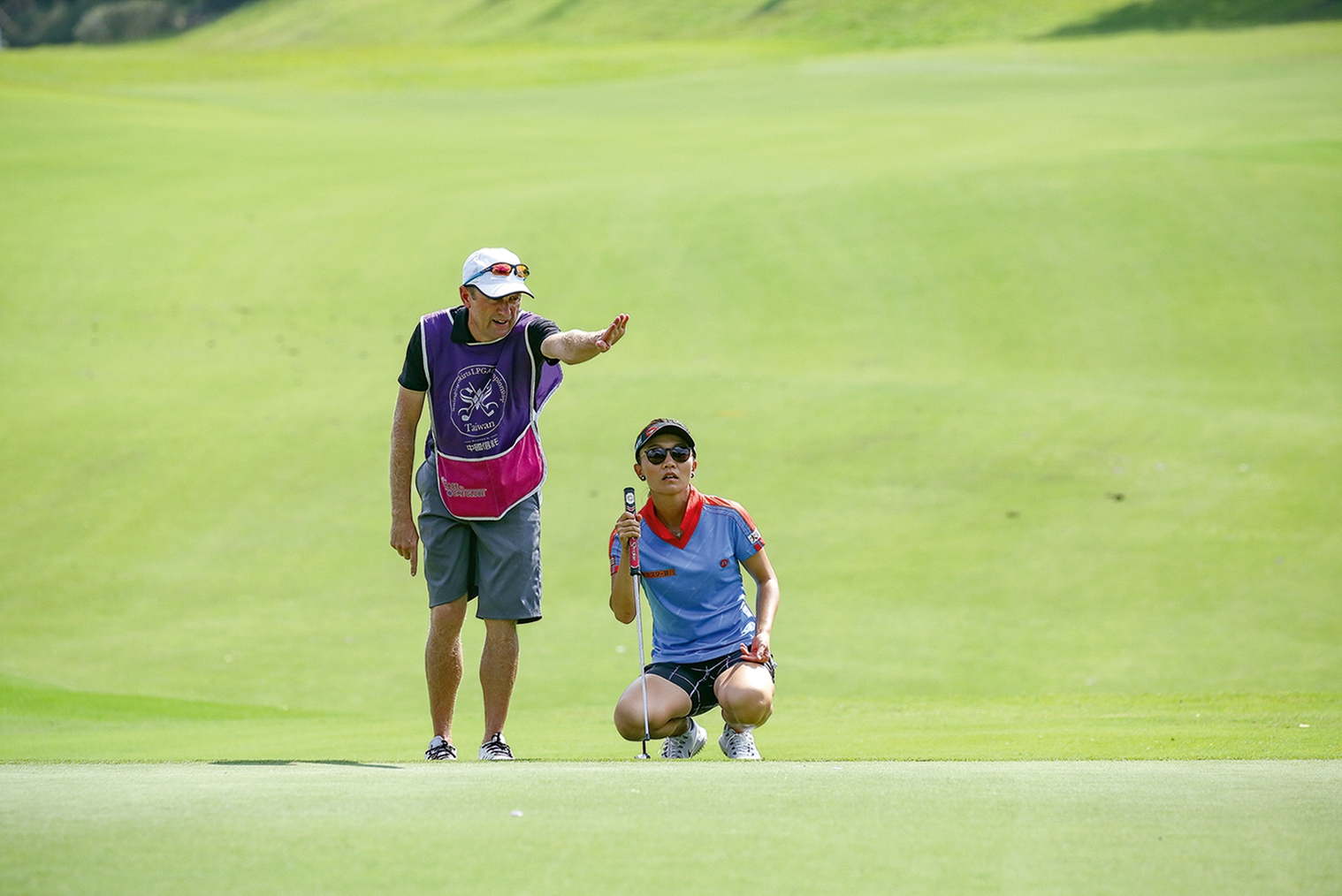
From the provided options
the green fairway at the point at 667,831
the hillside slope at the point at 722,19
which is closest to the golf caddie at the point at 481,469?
the green fairway at the point at 667,831

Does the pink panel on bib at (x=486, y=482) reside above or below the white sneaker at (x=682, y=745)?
above

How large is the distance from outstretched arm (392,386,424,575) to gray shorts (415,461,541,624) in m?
0.07

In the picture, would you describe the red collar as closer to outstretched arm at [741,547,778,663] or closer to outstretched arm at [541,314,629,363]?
outstretched arm at [741,547,778,663]

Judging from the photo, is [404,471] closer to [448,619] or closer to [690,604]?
[448,619]

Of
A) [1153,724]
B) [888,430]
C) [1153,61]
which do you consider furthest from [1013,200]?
[1153,61]

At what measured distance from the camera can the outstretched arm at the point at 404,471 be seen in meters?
5.24

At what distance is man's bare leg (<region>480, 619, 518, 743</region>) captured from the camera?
17.2 feet

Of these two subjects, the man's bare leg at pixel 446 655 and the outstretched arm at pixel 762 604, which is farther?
the man's bare leg at pixel 446 655

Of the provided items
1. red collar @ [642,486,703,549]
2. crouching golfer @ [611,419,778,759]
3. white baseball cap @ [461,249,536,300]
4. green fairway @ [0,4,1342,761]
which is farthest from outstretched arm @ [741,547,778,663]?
white baseball cap @ [461,249,536,300]

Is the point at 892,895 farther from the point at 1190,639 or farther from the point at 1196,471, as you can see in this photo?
the point at 1196,471

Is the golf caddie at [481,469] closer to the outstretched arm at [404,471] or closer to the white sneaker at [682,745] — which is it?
the outstretched arm at [404,471]

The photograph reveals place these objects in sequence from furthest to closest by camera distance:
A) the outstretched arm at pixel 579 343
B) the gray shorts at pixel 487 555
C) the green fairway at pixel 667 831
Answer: the gray shorts at pixel 487 555 < the outstretched arm at pixel 579 343 < the green fairway at pixel 667 831

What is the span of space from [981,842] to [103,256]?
14185 mm

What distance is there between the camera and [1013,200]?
52.5ft
